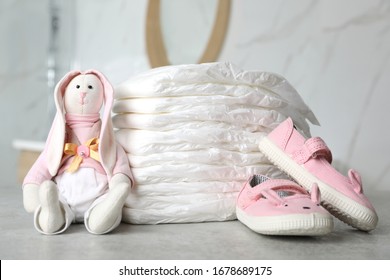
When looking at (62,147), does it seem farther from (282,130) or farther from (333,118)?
(333,118)

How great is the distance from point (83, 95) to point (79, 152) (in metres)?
0.14

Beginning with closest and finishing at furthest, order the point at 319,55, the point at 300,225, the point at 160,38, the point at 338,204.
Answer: the point at 300,225
the point at 338,204
the point at 319,55
the point at 160,38

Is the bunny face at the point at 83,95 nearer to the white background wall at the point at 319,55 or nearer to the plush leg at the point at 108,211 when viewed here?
the plush leg at the point at 108,211

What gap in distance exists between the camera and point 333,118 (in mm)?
2350

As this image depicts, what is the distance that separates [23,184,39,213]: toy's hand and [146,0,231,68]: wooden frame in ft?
4.65

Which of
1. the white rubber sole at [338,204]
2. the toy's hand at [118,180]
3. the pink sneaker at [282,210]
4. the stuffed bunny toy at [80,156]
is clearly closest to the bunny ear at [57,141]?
the stuffed bunny toy at [80,156]

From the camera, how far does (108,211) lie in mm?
1053

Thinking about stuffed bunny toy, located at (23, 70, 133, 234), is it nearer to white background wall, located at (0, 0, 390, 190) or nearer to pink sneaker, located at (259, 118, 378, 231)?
pink sneaker, located at (259, 118, 378, 231)

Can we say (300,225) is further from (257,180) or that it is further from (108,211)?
(108,211)

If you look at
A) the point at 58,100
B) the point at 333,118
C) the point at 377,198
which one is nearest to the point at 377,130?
the point at 333,118

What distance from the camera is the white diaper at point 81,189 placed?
45.5 inches

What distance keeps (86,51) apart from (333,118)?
1.37 meters

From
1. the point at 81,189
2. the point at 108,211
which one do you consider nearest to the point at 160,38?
the point at 81,189
